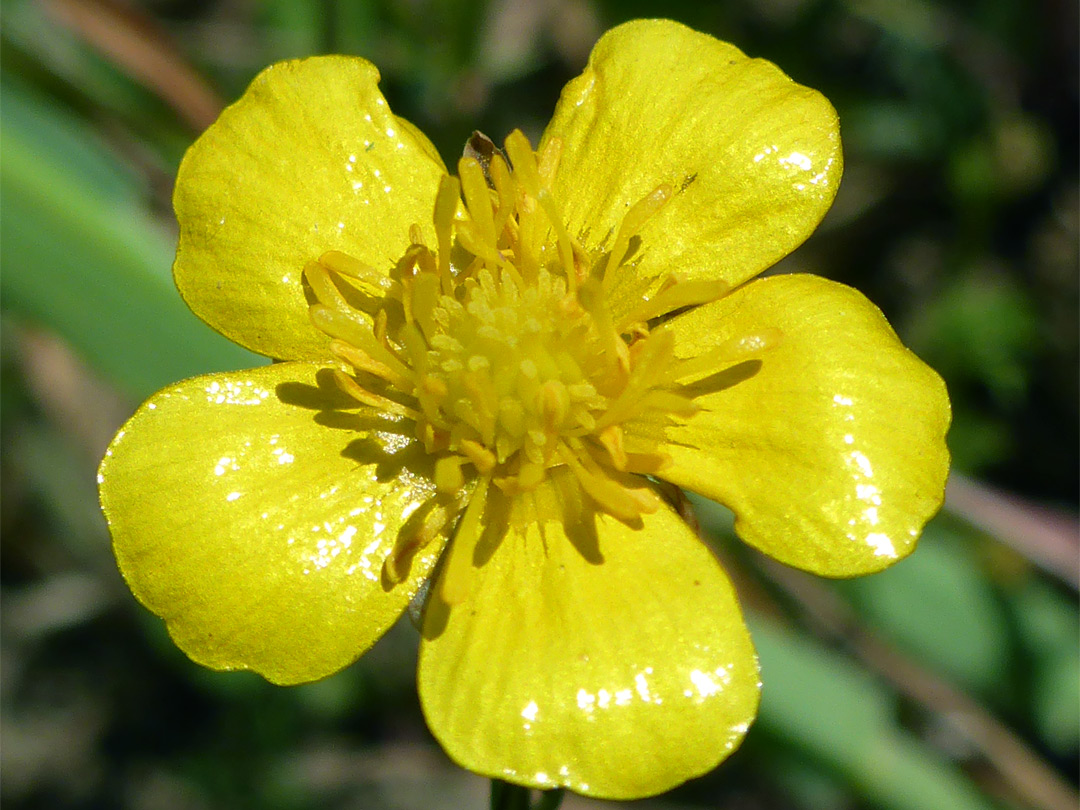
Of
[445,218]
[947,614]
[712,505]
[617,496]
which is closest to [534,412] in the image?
[617,496]

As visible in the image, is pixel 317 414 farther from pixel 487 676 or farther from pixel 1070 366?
pixel 1070 366

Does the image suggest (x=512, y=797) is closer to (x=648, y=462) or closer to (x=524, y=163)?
(x=648, y=462)

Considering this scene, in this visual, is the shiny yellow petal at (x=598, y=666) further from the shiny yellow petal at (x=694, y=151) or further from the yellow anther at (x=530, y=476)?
the shiny yellow petal at (x=694, y=151)

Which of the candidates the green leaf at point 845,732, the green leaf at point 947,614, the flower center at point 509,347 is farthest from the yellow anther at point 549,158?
the green leaf at point 947,614

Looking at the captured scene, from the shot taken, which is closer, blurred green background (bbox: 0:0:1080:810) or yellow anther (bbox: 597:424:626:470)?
yellow anther (bbox: 597:424:626:470)

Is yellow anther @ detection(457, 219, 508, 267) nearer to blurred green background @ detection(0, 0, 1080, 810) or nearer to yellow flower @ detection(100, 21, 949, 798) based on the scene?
yellow flower @ detection(100, 21, 949, 798)

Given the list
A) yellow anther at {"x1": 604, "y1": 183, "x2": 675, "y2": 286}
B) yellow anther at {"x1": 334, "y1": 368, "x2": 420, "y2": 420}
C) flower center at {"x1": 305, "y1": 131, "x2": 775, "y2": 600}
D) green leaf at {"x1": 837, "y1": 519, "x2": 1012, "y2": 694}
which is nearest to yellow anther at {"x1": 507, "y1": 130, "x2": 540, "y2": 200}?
flower center at {"x1": 305, "y1": 131, "x2": 775, "y2": 600}
